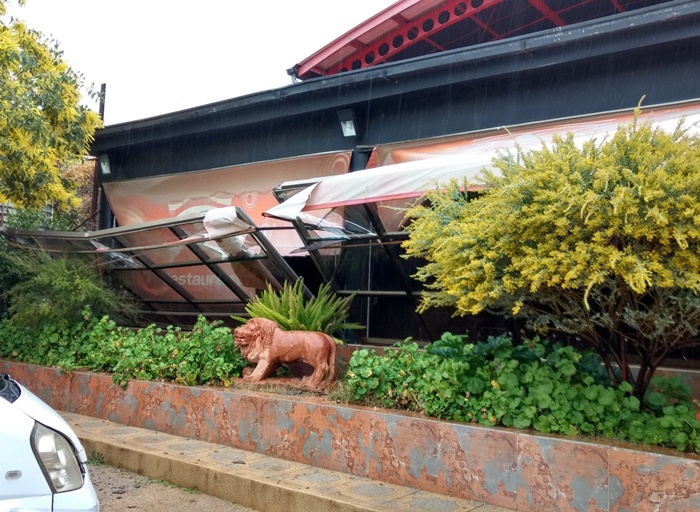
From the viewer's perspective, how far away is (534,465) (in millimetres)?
4797

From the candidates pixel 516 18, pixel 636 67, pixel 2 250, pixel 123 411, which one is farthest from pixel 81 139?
pixel 636 67

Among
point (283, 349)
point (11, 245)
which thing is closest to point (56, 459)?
point (283, 349)

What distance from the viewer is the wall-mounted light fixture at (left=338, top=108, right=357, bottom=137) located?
9.84m

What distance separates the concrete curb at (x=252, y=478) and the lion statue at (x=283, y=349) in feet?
3.27

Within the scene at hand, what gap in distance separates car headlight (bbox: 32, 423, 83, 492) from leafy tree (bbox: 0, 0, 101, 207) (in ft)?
23.4

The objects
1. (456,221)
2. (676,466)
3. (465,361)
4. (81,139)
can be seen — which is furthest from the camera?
(81,139)

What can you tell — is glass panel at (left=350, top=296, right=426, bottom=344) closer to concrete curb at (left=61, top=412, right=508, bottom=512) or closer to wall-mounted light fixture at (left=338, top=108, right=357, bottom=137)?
wall-mounted light fixture at (left=338, top=108, right=357, bottom=137)

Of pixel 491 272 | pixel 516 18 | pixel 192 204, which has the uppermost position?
Result: pixel 516 18

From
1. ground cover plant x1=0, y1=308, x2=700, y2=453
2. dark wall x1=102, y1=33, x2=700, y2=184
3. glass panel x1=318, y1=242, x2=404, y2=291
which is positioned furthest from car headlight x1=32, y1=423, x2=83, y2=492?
dark wall x1=102, y1=33, x2=700, y2=184

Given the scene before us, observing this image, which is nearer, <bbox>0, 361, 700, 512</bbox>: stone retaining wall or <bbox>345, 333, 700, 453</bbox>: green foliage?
<bbox>0, 361, 700, 512</bbox>: stone retaining wall

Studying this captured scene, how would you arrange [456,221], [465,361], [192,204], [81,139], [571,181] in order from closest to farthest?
[571,181], [456,221], [465,361], [81,139], [192,204]

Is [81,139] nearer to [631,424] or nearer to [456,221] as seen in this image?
[456,221]

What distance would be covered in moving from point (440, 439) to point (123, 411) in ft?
13.5

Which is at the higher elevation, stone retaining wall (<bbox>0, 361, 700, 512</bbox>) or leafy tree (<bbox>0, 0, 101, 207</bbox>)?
leafy tree (<bbox>0, 0, 101, 207</bbox>)
